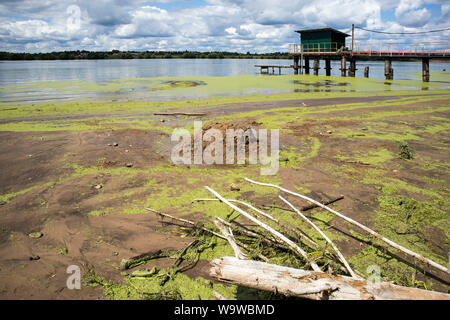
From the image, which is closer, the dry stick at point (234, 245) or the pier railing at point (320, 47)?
the dry stick at point (234, 245)

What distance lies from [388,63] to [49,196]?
35.5m

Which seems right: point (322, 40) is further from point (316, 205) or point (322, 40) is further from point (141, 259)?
point (141, 259)

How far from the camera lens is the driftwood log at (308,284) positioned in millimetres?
2512

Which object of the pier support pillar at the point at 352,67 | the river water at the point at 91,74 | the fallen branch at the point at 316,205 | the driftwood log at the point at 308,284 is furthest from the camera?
the pier support pillar at the point at 352,67

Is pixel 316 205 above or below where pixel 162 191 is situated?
below

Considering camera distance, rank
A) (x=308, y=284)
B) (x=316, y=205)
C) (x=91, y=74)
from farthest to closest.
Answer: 1. (x=91, y=74)
2. (x=316, y=205)
3. (x=308, y=284)

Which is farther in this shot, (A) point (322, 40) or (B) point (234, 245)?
(A) point (322, 40)

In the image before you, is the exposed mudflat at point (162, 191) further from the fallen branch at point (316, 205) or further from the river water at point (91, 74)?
the river water at point (91, 74)

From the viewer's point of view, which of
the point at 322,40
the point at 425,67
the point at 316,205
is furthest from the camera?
the point at 322,40

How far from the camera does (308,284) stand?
2.66 m

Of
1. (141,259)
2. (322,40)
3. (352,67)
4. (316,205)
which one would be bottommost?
(141,259)

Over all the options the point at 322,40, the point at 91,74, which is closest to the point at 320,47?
the point at 322,40

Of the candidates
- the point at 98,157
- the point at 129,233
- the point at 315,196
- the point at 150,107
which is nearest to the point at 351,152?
the point at 315,196

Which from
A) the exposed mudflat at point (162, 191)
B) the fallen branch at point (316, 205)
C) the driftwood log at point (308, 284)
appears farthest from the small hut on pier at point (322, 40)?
the driftwood log at point (308, 284)
